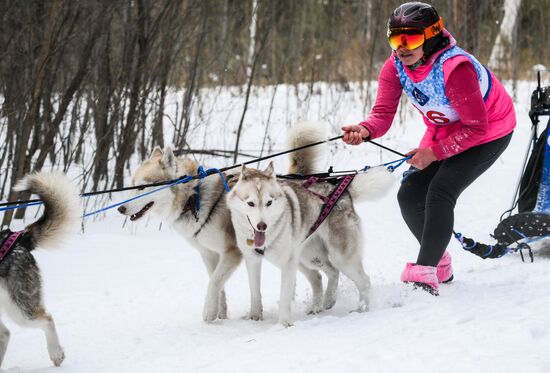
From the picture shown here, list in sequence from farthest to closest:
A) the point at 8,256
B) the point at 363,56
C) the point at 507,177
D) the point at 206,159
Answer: the point at 363,56, the point at 206,159, the point at 507,177, the point at 8,256

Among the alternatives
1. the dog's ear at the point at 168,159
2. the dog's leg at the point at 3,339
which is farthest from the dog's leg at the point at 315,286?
the dog's leg at the point at 3,339

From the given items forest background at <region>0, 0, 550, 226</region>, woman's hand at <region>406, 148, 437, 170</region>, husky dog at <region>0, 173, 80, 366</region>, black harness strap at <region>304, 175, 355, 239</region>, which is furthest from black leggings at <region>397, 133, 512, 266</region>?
forest background at <region>0, 0, 550, 226</region>

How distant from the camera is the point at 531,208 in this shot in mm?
4465

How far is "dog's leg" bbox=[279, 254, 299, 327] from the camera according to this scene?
359 cm

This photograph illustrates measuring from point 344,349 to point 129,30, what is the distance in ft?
15.9

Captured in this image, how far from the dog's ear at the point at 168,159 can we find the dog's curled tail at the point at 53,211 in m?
0.75

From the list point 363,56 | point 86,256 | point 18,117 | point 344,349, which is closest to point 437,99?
point 344,349

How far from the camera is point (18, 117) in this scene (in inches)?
247

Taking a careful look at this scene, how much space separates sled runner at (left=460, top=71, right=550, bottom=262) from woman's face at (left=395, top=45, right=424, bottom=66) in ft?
4.22

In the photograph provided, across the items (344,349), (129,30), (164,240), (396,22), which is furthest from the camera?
(129,30)

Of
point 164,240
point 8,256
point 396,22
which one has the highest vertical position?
point 396,22

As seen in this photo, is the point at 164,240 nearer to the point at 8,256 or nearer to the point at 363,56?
the point at 8,256

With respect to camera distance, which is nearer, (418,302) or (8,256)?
(8,256)

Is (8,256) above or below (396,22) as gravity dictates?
below
